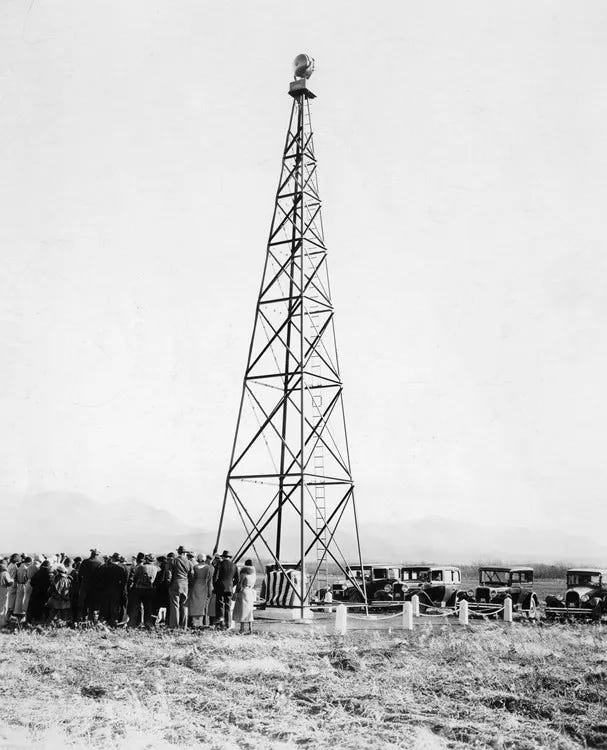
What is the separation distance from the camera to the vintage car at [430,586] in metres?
25.3

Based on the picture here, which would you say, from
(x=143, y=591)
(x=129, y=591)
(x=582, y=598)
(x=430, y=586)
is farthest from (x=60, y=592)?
(x=582, y=598)

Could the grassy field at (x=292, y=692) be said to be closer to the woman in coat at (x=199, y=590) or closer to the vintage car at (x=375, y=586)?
the woman in coat at (x=199, y=590)

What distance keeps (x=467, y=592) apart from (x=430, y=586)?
1.79 m

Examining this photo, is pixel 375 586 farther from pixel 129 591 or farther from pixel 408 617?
pixel 129 591

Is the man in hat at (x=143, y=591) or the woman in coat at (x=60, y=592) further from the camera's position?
the woman in coat at (x=60, y=592)

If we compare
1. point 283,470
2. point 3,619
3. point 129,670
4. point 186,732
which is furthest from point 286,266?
point 186,732

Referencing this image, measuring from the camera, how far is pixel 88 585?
1580cm

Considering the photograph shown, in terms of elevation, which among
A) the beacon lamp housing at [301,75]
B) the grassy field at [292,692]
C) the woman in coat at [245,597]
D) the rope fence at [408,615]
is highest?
the beacon lamp housing at [301,75]

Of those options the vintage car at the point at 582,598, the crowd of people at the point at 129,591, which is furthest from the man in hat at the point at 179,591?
the vintage car at the point at 582,598

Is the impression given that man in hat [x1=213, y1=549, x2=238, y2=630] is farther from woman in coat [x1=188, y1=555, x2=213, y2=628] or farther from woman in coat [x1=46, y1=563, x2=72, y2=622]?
woman in coat [x1=46, y1=563, x2=72, y2=622]

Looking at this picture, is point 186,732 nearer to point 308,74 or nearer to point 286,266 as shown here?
point 286,266

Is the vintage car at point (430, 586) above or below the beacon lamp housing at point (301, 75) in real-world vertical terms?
below

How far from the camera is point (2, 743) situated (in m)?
7.90

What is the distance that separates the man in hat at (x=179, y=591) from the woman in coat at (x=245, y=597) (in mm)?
1183
